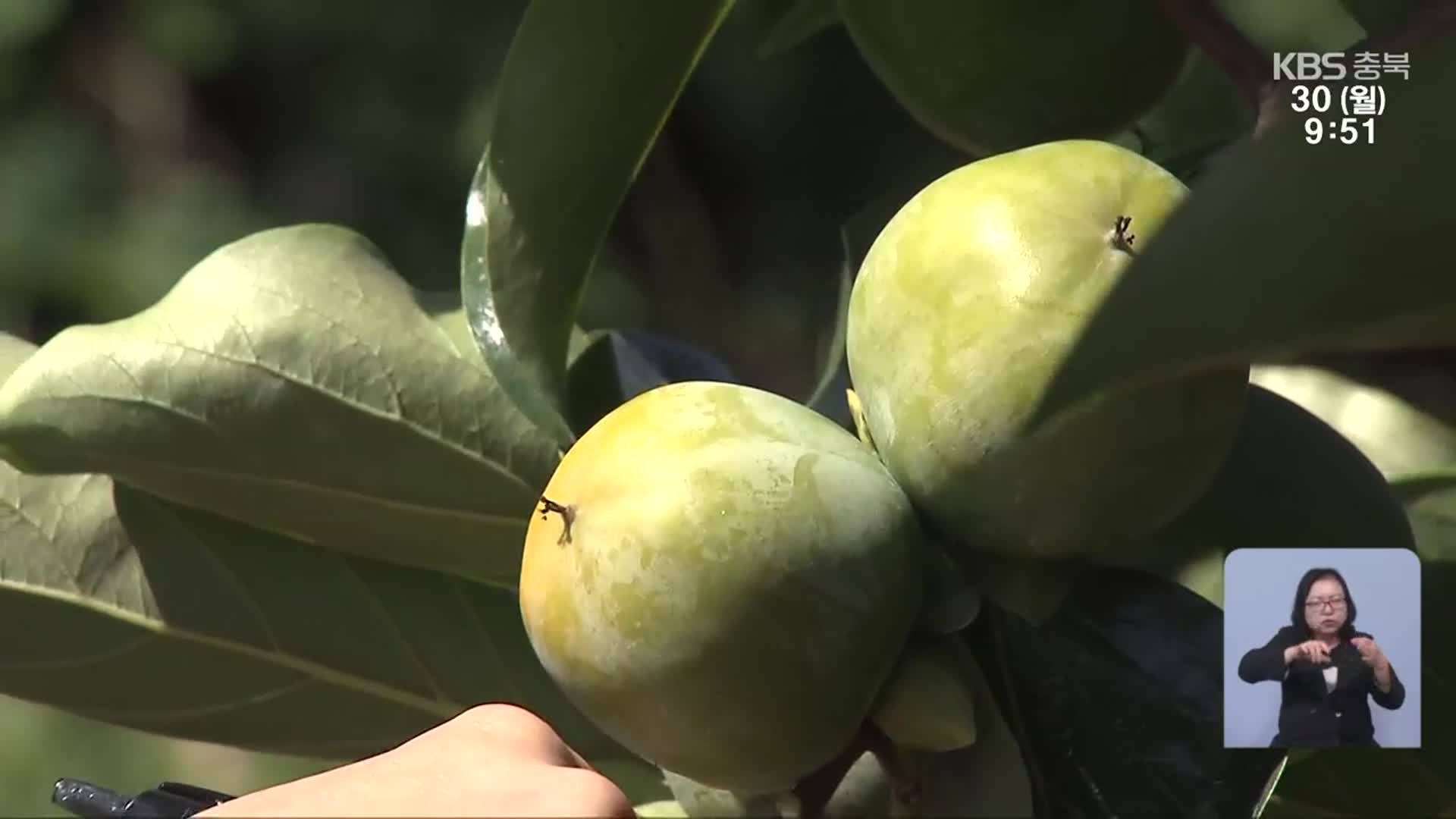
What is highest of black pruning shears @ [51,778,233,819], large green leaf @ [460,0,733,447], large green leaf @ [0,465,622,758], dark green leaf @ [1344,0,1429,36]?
dark green leaf @ [1344,0,1429,36]

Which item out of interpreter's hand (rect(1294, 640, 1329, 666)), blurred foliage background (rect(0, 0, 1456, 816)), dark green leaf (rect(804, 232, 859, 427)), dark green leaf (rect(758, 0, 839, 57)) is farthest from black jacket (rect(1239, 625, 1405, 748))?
blurred foliage background (rect(0, 0, 1456, 816))

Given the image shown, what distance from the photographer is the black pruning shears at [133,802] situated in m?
0.34

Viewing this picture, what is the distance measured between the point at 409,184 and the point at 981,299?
159cm

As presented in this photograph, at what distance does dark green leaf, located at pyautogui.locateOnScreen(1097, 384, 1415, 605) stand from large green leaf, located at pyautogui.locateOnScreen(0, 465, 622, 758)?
207 millimetres

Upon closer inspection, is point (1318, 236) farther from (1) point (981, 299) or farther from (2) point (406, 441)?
(2) point (406, 441)

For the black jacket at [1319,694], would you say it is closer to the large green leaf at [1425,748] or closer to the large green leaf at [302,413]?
the large green leaf at [1425,748]

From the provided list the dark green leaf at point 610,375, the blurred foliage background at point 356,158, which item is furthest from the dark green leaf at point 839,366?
the blurred foliage background at point 356,158

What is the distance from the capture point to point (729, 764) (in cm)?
36

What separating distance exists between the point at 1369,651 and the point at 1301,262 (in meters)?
0.16

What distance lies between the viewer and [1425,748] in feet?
1.39

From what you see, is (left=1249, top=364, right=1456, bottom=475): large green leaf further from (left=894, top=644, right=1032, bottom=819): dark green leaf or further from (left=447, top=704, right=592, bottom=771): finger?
(left=447, top=704, right=592, bottom=771): finger

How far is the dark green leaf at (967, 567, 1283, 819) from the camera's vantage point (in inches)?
→ 15.7

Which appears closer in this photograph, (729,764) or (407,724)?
(729,764)

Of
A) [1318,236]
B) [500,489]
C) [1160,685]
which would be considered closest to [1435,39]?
[1318,236]
